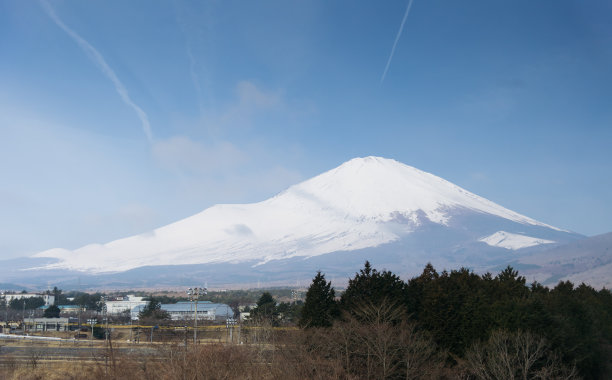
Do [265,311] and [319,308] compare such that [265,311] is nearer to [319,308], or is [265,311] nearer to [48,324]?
[319,308]

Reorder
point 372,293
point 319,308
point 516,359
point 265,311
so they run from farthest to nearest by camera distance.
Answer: point 265,311, point 372,293, point 319,308, point 516,359

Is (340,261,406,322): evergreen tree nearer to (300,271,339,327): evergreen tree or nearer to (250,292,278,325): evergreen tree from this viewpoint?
(300,271,339,327): evergreen tree

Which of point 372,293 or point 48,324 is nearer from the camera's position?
point 372,293

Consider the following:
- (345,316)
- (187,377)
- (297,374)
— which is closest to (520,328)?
(345,316)

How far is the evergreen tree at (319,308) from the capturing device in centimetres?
3303

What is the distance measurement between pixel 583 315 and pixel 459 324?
939cm

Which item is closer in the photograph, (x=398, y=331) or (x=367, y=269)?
(x=398, y=331)

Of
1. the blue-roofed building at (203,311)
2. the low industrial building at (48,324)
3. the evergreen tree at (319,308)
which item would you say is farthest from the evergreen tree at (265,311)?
the low industrial building at (48,324)

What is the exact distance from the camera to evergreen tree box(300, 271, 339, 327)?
3303cm

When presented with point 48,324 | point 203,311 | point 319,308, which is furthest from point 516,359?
point 203,311

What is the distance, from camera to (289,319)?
6259cm

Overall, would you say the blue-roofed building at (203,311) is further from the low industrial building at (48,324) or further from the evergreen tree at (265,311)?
the evergreen tree at (265,311)

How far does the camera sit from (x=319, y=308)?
33.5 meters

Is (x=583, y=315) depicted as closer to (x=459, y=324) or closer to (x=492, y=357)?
(x=459, y=324)
